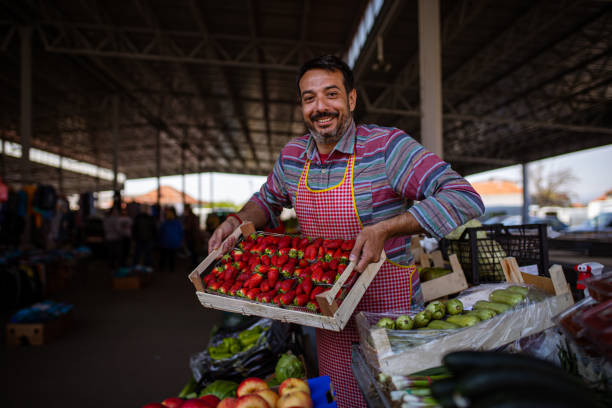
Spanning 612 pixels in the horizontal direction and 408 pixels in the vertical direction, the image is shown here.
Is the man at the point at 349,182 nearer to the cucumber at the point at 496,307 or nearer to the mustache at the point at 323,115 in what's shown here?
the mustache at the point at 323,115

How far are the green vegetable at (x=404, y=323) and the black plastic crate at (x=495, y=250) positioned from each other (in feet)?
4.03

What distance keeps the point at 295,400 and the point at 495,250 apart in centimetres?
193

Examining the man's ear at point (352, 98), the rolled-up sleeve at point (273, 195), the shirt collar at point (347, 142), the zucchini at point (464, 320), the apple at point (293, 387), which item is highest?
the man's ear at point (352, 98)

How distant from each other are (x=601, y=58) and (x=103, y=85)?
50.9 ft

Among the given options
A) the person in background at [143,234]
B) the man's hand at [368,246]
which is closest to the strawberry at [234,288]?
the man's hand at [368,246]

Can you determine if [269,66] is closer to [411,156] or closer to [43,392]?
[43,392]

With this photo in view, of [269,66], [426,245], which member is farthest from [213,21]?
[426,245]

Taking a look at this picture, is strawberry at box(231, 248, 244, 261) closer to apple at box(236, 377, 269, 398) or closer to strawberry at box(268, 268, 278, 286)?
strawberry at box(268, 268, 278, 286)

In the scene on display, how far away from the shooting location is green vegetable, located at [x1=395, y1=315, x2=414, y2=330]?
4.85 feet

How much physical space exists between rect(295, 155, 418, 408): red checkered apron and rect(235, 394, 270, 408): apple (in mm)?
579

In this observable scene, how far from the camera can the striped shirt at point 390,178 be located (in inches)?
54.9

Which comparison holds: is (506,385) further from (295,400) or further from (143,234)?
(143,234)

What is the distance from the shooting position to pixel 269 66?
32.5 ft

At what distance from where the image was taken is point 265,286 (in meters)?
1.66
